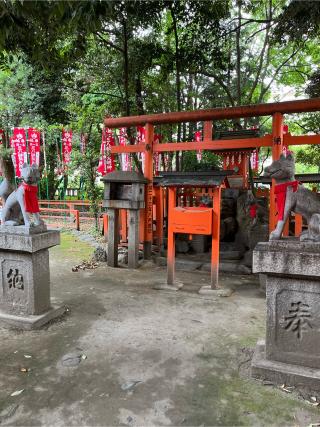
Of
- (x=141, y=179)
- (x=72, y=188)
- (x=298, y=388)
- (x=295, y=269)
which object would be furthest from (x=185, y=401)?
(x=72, y=188)

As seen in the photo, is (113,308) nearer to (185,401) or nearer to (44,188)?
(185,401)

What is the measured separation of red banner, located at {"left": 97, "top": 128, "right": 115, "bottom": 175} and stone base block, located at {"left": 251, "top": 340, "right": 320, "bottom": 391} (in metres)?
11.1

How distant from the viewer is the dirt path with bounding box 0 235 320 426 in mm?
2934

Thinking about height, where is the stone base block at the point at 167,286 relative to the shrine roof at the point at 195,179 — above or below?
below

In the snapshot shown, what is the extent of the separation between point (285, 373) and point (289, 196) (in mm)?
1899

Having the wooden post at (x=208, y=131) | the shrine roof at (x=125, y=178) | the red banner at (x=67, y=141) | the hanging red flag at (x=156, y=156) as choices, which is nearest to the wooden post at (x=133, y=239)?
the shrine roof at (x=125, y=178)

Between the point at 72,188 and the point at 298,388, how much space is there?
2453 cm

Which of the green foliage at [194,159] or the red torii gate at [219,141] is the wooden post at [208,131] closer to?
the red torii gate at [219,141]

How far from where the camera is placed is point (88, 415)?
2.91m

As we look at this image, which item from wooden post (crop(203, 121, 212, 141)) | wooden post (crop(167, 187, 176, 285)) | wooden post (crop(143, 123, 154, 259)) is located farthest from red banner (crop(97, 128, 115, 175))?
wooden post (crop(167, 187, 176, 285))

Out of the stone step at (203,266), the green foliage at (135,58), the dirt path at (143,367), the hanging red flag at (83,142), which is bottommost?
the dirt path at (143,367)

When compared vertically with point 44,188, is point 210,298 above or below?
below

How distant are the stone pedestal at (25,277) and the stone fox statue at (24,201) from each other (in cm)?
17

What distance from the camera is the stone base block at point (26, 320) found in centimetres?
470
